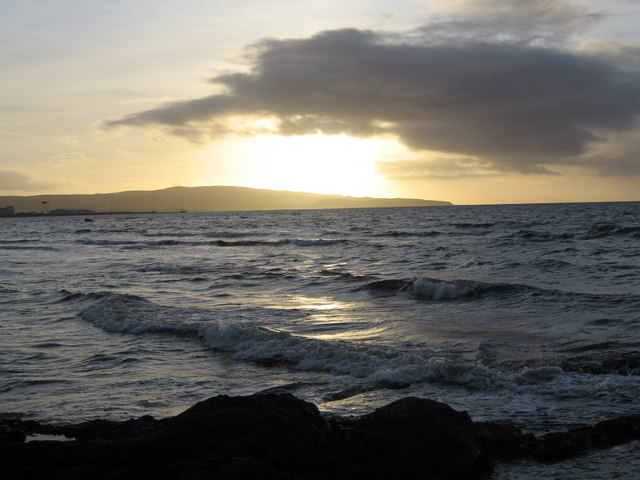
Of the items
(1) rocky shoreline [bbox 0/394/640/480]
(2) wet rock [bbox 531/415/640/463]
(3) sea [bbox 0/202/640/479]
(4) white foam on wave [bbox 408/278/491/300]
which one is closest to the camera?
(1) rocky shoreline [bbox 0/394/640/480]

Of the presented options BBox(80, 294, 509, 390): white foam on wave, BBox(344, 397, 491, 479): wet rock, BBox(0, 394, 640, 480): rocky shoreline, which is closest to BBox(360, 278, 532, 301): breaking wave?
BBox(80, 294, 509, 390): white foam on wave

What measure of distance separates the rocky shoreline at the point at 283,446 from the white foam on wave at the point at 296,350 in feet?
7.92

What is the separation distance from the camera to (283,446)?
4652 millimetres

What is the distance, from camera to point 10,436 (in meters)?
5.29

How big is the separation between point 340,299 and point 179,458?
43.6ft

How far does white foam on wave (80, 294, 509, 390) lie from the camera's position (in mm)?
8297

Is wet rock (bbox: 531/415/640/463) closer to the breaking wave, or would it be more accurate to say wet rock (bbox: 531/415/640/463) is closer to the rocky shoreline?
the rocky shoreline

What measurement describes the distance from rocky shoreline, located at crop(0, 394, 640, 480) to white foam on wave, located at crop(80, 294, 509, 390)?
2.41 m

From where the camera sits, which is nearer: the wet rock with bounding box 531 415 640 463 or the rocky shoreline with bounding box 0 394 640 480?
the rocky shoreline with bounding box 0 394 640 480

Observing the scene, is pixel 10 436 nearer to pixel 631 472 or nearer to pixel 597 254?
pixel 631 472

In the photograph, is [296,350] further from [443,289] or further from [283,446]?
[443,289]

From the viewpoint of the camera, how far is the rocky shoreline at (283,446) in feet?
14.0

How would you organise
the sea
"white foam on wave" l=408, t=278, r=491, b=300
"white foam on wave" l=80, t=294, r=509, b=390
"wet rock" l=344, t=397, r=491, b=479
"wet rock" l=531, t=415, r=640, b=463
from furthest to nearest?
"white foam on wave" l=408, t=278, r=491, b=300
"white foam on wave" l=80, t=294, r=509, b=390
the sea
"wet rock" l=531, t=415, r=640, b=463
"wet rock" l=344, t=397, r=491, b=479

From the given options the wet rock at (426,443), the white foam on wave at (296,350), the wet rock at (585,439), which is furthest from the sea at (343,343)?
the wet rock at (426,443)
